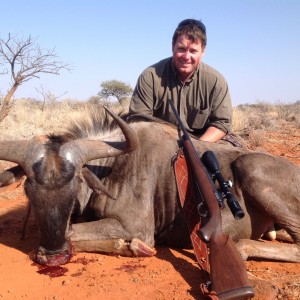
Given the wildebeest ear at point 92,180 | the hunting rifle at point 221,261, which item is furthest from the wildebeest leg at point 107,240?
the hunting rifle at point 221,261

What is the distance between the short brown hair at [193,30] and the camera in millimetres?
5801

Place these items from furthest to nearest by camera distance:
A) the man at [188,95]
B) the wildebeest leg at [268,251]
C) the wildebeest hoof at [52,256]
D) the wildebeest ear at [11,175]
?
1. the man at [188,95]
2. the wildebeest leg at [268,251]
3. the wildebeest ear at [11,175]
4. the wildebeest hoof at [52,256]

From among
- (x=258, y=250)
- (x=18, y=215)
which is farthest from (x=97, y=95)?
(x=258, y=250)

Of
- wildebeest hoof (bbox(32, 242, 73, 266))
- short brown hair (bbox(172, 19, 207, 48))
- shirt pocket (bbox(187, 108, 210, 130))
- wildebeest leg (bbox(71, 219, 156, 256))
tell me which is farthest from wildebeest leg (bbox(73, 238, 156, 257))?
short brown hair (bbox(172, 19, 207, 48))

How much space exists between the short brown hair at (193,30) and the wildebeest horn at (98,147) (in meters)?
2.26

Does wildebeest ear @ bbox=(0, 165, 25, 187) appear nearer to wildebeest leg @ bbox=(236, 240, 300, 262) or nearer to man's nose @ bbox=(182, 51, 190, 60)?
wildebeest leg @ bbox=(236, 240, 300, 262)

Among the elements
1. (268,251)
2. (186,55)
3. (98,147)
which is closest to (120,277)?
(98,147)

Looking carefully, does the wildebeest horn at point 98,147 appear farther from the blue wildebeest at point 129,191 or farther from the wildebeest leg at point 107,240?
the wildebeest leg at point 107,240

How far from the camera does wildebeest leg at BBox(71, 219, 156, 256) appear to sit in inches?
174

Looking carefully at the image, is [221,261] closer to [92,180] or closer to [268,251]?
[268,251]

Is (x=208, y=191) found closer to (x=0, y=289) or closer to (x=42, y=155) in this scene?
(x=42, y=155)

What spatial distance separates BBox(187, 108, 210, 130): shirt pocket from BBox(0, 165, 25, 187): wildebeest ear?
280cm

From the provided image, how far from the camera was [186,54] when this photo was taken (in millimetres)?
5809

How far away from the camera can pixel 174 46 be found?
6.00 metres
